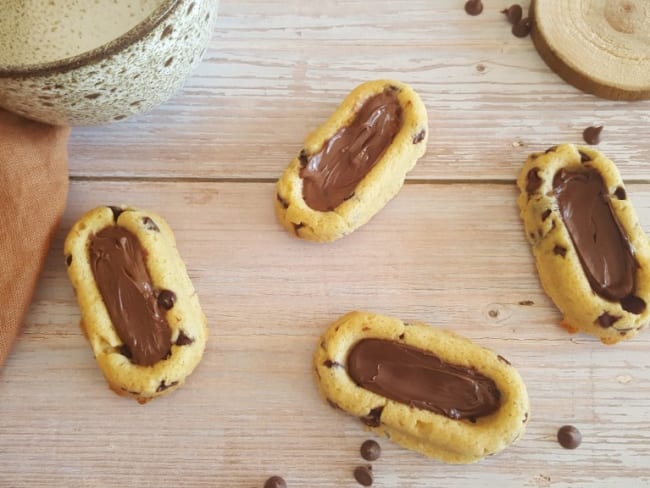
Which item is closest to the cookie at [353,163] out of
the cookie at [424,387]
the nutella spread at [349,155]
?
the nutella spread at [349,155]

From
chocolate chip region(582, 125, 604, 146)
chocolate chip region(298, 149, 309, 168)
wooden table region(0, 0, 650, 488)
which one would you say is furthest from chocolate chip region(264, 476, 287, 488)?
chocolate chip region(582, 125, 604, 146)

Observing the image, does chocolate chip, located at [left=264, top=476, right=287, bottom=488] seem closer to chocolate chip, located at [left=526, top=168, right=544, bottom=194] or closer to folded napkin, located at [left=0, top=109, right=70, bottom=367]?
folded napkin, located at [left=0, top=109, right=70, bottom=367]

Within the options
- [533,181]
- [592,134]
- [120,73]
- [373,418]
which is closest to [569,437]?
[373,418]

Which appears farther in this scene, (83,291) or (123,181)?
(123,181)

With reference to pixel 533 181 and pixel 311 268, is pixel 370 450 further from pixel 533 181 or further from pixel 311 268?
pixel 533 181

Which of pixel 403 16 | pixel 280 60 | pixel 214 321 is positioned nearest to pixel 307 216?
pixel 214 321

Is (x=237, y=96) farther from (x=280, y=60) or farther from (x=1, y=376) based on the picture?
(x=1, y=376)

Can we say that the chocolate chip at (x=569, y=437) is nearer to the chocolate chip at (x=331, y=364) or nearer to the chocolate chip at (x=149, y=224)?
the chocolate chip at (x=331, y=364)
